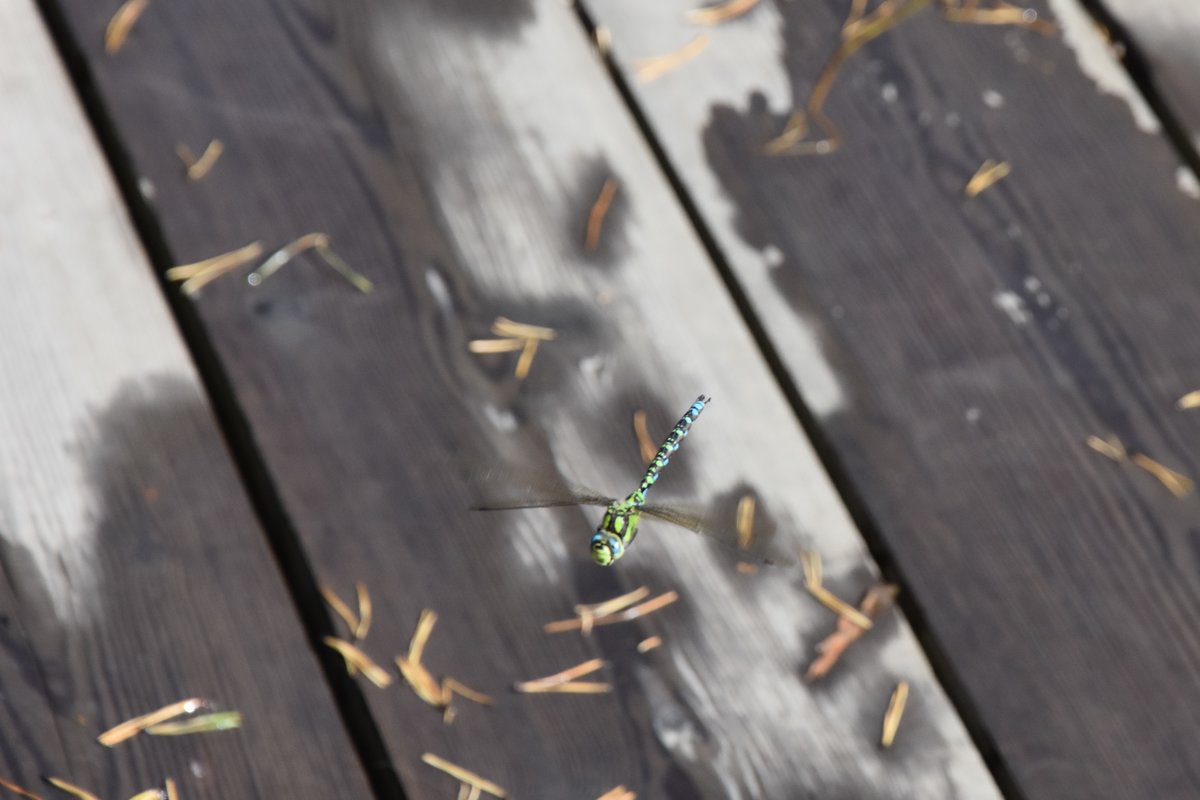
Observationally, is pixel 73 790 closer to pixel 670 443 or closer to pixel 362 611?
pixel 362 611

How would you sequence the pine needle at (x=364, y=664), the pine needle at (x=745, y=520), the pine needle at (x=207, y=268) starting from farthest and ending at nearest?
the pine needle at (x=207, y=268) → the pine needle at (x=745, y=520) → the pine needle at (x=364, y=664)

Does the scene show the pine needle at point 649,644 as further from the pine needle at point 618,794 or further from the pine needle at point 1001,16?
the pine needle at point 1001,16

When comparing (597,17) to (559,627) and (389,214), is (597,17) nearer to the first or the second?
(389,214)

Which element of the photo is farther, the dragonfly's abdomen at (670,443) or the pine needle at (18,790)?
the dragonfly's abdomen at (670,443)

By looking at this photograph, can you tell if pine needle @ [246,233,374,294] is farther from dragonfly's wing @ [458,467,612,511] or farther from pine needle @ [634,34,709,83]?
pine needle @ [634,34,709,83]

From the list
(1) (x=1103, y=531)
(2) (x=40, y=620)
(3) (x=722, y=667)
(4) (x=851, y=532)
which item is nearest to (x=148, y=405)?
(2) (x=40, y=620)

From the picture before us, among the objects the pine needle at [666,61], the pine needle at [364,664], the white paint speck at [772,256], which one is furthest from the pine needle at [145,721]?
the pine needle at [666,61]

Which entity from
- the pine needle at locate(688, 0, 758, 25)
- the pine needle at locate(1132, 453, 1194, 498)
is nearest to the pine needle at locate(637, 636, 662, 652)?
the pine needle at locate(1132, 453, 1194, 498)

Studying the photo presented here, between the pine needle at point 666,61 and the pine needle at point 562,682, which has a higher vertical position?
the pine needle at point 666,61
